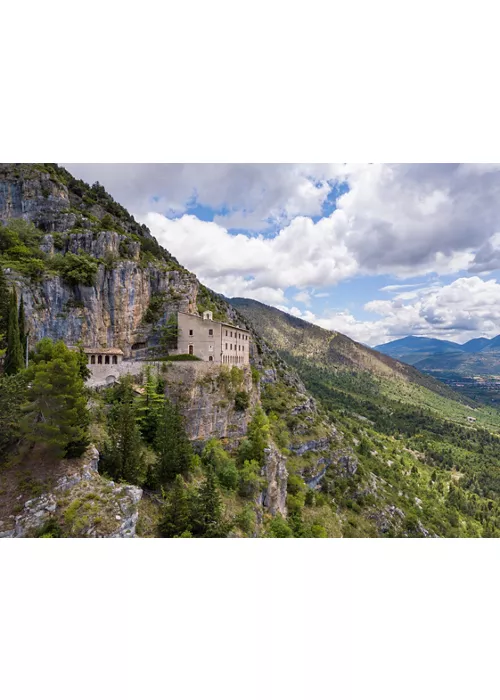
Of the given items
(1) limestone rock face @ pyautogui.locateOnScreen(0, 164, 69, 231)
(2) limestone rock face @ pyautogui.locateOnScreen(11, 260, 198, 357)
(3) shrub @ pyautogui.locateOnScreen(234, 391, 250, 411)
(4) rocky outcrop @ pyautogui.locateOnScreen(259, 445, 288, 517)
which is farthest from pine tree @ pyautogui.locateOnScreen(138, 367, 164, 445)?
(1) limestone rock face @ pyautogui.locateOnScreen(0, 164, 69, 231)

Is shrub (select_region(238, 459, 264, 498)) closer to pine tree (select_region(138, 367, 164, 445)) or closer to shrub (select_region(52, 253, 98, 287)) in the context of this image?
pine tree (select_region(138, 367, 164, 445))

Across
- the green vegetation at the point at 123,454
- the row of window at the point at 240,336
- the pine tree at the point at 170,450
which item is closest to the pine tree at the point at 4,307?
the green vegetation at the point at 123,454

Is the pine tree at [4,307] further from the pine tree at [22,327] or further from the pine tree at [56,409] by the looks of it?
the pine tree at [56,409]

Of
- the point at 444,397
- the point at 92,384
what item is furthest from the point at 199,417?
the point at 444,397

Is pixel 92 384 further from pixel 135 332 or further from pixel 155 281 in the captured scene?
pixel 155 281

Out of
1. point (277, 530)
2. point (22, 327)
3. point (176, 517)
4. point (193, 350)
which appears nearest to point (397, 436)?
point (277, 530)
